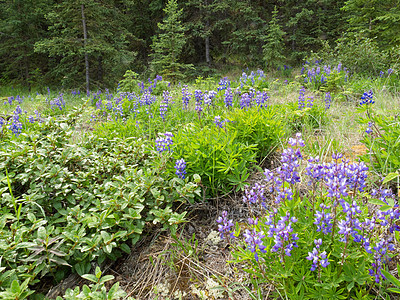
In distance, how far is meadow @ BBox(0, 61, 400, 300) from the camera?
1.23 metres

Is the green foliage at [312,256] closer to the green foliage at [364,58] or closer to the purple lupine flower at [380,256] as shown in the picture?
the purple lupine flower at [380,256]

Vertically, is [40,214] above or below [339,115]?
below

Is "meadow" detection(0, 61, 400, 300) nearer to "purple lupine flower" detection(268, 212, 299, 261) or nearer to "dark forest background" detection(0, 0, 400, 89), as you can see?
"purple lupine flower" detection(268, 212, 299, 261)

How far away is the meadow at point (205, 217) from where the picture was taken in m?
1.23

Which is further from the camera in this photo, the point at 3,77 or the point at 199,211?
the point at 3,77

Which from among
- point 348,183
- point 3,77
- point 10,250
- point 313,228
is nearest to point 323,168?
point 348,183

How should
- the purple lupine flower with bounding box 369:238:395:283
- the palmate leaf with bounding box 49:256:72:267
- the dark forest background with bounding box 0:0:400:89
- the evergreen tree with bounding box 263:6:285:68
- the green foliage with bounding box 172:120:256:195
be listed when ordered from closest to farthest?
the purple lupine flower with bounding box 369:238:395:283, the palmate leaf with bounding box 49:256:72:267, the green foliage with bounding box 172:120:256:195, the dark forest background with bounding box 0:0:400:89, the evergreen tree with bounding box 263:6:285:68

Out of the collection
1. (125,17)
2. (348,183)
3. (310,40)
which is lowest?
(348,183)

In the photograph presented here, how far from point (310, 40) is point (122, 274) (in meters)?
10.8

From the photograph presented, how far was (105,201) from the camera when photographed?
1.89 meters

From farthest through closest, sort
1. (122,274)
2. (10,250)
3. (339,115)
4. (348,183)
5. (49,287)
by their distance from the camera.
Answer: (339,115), (122,274), (49,287), (10,250), (348,183)

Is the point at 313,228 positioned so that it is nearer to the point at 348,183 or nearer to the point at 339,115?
the point at 348,183

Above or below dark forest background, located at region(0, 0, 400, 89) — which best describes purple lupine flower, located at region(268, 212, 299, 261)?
below

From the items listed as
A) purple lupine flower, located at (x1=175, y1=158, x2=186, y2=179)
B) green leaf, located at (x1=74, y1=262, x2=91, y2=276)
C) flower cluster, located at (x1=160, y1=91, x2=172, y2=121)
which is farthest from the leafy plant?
flower cluster, located at (x1=160, y1=91, x2=172, y2=121)
